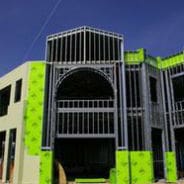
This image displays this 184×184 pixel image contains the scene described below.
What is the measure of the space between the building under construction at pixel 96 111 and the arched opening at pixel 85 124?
0.08 m

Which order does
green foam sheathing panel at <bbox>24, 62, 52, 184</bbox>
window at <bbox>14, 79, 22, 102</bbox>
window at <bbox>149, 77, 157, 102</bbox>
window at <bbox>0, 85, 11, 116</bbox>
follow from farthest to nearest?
window at <bbox>0, 85, 11, 116</bbox> → window at <bbox>14, 79, 22, 102</bbox> → window at <bbox>149, 77, 157, 102</bbox> → green foam sheathing panel at <bbox>24, 62, 52, 184</bbox>

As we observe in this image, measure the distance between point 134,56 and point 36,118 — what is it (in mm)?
8928

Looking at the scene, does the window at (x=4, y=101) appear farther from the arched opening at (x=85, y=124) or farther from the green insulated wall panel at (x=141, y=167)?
the green insulated wall panel at (x=141, y=167)

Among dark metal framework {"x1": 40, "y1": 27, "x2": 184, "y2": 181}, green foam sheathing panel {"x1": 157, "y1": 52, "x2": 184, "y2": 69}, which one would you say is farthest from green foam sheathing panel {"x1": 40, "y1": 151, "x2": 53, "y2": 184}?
green foam sheathing panel {"x1": 157, "y1": 52, "x2": 184, "y2": 69}

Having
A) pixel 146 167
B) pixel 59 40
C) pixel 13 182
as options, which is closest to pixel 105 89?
pixel 59 40

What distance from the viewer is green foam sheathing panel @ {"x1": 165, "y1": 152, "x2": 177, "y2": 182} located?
20.5 m

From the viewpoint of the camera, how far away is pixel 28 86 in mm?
21109

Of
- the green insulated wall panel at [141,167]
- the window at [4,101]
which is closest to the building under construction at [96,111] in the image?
the green insulated wall panel at [141,167]

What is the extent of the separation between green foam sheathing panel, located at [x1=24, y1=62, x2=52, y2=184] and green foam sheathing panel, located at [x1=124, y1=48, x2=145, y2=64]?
6.47m

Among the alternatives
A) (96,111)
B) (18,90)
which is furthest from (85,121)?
(18,90)

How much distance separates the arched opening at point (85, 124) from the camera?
65.6 feet

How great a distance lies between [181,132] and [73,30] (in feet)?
44.4

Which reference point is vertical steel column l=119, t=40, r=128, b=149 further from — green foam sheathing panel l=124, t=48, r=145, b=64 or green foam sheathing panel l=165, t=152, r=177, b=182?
green foam sheathing panel l=165, t=152, r=177, b=182

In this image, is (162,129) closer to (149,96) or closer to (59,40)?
(149,96)
